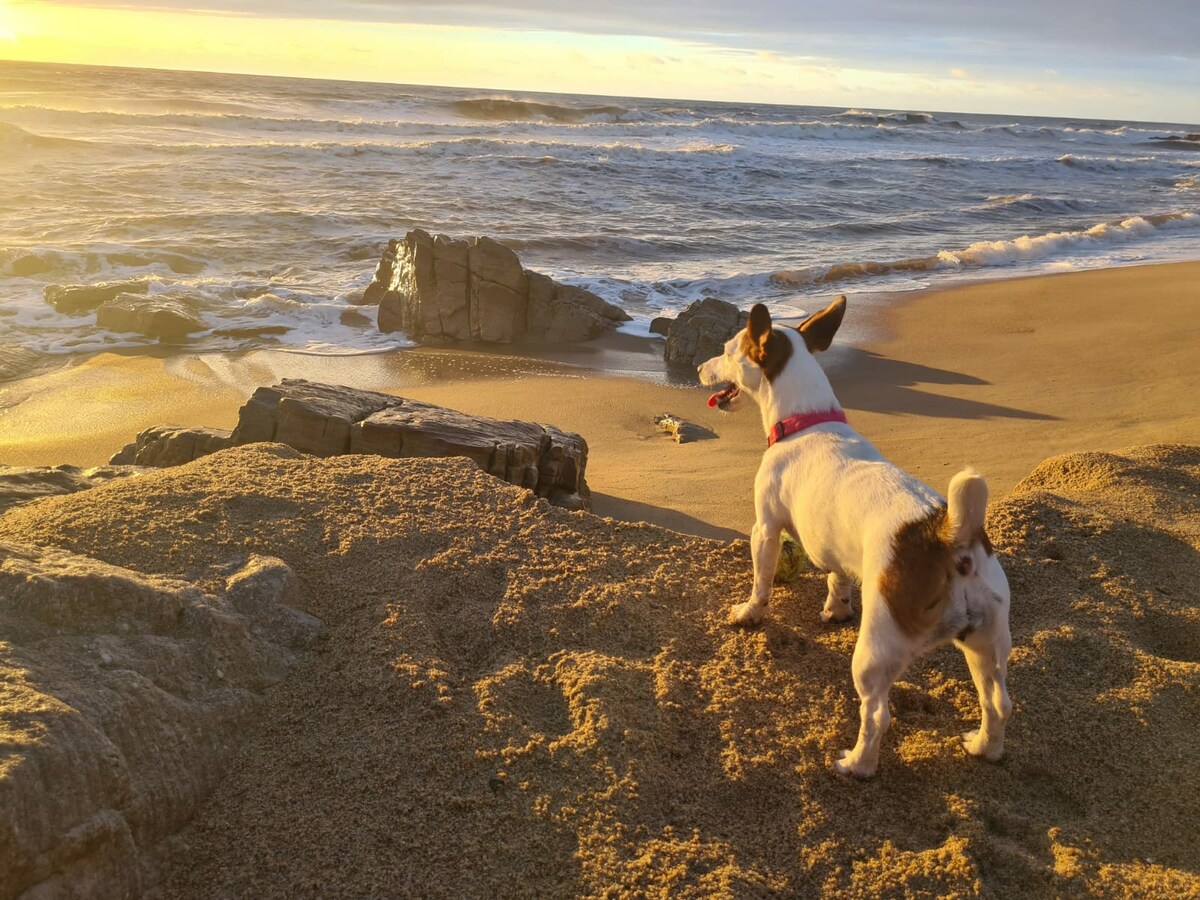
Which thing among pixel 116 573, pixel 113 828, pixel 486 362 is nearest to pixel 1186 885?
pixel 113 828

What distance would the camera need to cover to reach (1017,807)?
287cm

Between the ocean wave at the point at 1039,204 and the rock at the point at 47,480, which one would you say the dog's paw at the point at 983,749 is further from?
the ocean wave at the point at 1039,204

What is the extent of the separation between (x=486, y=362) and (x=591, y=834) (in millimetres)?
7869

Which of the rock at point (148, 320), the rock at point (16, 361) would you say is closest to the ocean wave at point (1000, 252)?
the rock at point (148, 320)

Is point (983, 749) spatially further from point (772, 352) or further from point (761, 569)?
point (772, 352)

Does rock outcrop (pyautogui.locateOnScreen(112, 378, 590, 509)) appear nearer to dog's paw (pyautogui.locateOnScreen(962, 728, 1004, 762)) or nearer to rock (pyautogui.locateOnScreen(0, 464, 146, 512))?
rock (pyautogui.locateOnScreen(0, 464, 146, 512))

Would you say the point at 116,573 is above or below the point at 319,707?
above

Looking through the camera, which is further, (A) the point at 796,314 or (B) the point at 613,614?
(A) the point at 796,314

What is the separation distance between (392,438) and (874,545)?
3499mm

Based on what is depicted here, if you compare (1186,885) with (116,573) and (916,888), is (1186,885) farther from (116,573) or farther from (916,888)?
(116,573)

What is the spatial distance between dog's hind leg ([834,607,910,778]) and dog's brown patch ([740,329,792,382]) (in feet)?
4.03

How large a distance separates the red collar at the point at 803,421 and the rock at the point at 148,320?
8.82 m

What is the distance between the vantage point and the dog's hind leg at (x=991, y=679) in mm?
2848

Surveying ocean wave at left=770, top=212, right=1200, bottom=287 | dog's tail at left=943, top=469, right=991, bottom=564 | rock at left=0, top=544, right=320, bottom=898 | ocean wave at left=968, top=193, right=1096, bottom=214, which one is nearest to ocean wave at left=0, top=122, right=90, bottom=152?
ocean wave at left=770, top=212, right=1200, bottom=287
